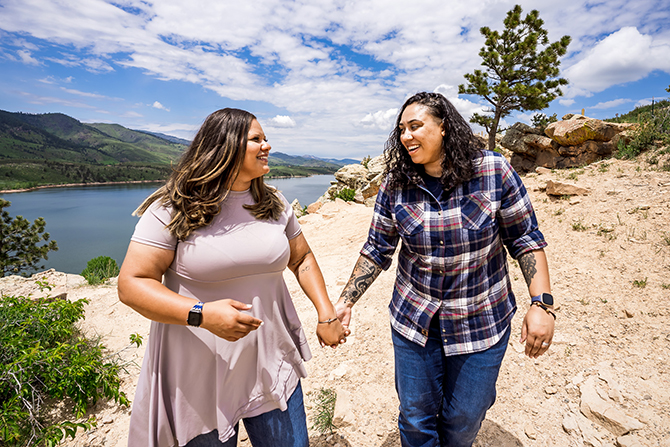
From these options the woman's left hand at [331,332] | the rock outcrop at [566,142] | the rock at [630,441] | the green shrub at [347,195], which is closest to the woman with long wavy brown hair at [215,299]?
the woman's left hand at [331,332]

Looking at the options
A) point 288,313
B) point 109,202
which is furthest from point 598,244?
point 109,202

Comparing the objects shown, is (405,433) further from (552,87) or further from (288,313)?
(552,87)

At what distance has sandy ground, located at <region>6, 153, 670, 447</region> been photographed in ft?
8.66

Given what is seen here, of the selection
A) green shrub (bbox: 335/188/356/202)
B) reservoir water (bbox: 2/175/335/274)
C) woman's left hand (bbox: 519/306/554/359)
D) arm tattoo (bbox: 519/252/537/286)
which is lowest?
reservoir water (bbox: 2/175/335/274)

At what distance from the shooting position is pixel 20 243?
19016mm

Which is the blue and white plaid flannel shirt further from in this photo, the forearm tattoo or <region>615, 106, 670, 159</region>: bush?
<region>615, 106, 670, 159</region>: bush

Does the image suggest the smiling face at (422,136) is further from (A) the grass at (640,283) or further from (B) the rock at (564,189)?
(B) the rock at (564,189)

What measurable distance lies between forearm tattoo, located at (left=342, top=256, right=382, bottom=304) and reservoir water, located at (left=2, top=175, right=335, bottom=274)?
2205 centimetres

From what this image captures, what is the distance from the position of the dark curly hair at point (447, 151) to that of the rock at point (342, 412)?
211cm

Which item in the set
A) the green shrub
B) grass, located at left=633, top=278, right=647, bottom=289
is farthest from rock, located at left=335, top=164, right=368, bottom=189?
grass, located at left=633, top=278, right=647, bottom=289

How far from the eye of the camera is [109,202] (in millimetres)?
58656

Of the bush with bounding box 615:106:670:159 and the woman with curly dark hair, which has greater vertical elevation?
the bush with bounding box 615:106:670:159

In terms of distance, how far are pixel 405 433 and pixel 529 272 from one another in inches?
46.9

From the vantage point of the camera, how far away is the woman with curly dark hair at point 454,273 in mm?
1686
